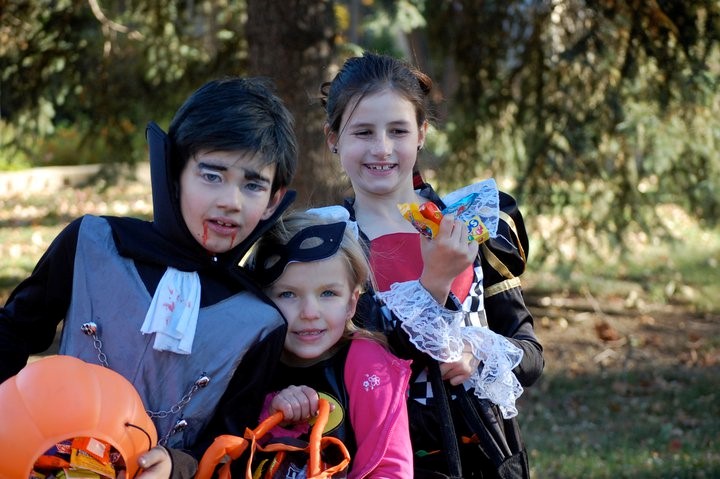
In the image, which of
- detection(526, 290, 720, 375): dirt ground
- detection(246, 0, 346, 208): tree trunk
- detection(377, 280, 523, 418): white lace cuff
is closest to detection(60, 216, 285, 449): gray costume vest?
detection(377, 280, 523, 418): white lace cuff

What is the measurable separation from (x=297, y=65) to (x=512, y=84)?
8.96ft

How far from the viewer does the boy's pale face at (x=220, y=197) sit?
8.78 ft

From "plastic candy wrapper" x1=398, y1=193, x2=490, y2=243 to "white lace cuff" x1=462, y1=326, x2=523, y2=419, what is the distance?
31 centimetres

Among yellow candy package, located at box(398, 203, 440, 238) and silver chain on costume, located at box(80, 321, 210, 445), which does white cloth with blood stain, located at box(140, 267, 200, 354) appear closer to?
silver chain on costume, located at box(80, 321, 210, 445)

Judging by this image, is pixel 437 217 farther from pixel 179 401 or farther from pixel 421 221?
pixel 179 401

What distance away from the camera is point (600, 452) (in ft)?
21.2

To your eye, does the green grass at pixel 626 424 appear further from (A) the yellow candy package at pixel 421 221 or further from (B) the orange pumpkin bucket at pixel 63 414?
(B) the orange pumpkin bucket at pixel 63 414

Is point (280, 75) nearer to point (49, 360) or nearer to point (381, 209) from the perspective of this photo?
point (381, 209)

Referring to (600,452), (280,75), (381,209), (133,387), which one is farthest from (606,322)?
(133,387)

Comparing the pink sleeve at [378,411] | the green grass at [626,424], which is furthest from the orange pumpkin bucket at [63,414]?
the green grass at [626,424]

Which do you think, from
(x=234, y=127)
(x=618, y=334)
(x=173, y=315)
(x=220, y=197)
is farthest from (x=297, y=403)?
(x=618, y=334)

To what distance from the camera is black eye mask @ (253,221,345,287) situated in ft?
9.37

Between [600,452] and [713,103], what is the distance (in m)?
Answer: 3.44

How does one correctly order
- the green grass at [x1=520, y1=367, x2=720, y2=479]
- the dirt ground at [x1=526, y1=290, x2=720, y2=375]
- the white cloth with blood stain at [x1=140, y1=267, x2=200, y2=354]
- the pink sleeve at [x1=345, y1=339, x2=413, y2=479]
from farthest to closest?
1. the dirt ground at [x1=526, y1=290, x2=720, y2=375]
2. the green grass at [x1=520, y1=367, x2=720, y2=479]
3. the pink sleeve at [x1=345, y1=339, x2=413, y2=479]
4. the white cloth with blood stain at [x1=140, y1=267, x2=200, y2=354]
